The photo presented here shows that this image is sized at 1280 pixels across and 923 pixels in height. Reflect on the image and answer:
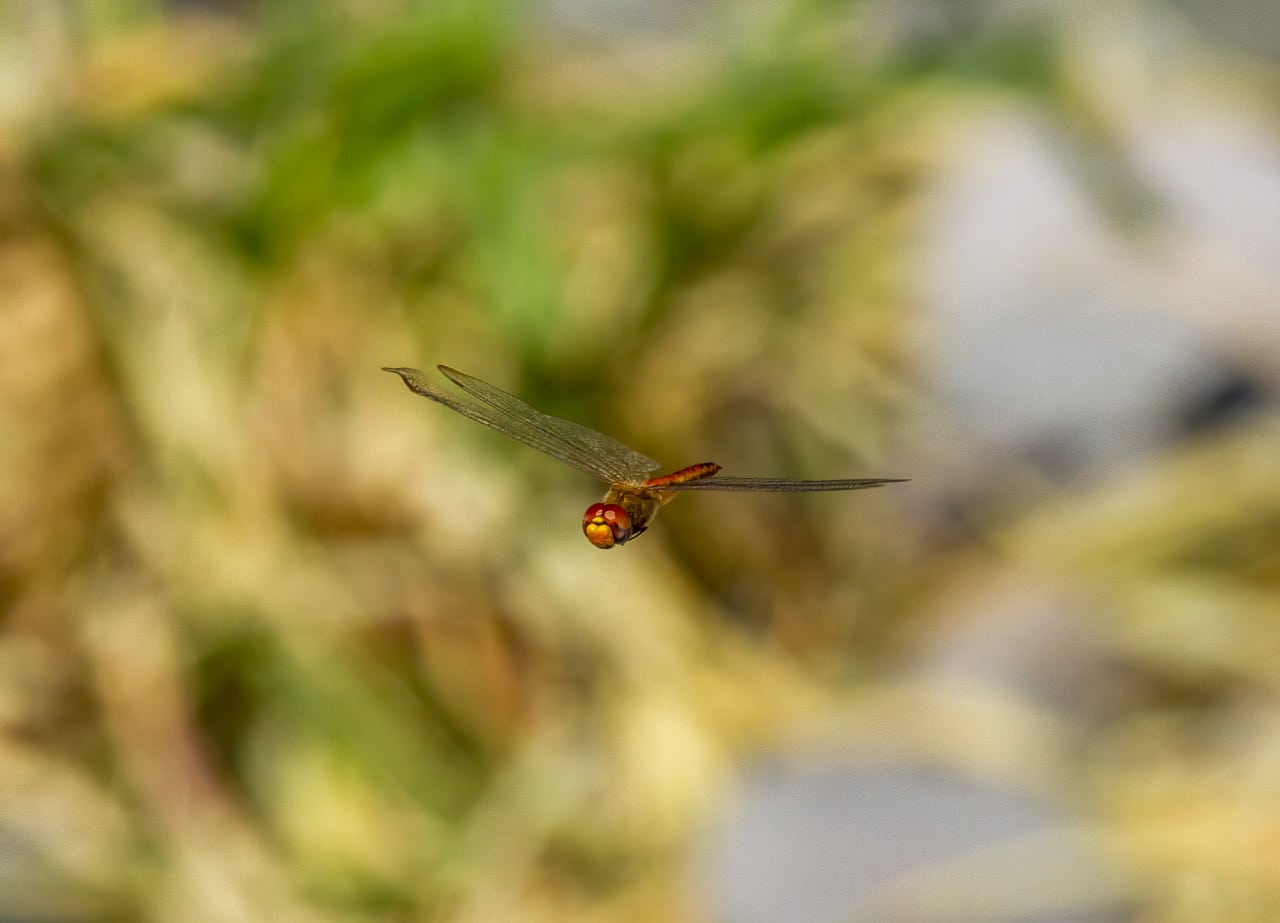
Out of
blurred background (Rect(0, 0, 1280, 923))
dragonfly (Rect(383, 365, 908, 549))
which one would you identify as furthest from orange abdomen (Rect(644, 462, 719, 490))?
blurred background (Rect(0, 0, 1280, 923))

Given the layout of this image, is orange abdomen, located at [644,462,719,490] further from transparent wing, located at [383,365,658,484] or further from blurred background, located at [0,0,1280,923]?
blurred background, located at [0,0,1280,923]

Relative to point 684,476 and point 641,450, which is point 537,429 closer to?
point 684,476

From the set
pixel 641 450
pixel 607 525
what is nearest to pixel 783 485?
pixel 607 525

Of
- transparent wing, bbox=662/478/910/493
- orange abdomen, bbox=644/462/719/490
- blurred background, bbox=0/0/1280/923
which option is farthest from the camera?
blurred background, bbox=0/0/1280/923

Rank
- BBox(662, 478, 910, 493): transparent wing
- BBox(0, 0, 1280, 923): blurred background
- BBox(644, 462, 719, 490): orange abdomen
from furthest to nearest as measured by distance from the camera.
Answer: BBox(0, 0, 1280, 923): blurred background
BBox(644, 462, 719, 490): orange abdomen
BBox(662, 478, 910, 493): transparent wing

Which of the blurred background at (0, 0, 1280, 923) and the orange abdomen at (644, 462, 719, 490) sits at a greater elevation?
the blurred background at (0, 0, 1280, 923)

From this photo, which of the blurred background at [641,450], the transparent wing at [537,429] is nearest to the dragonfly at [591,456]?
the transparent wing at [537,429]

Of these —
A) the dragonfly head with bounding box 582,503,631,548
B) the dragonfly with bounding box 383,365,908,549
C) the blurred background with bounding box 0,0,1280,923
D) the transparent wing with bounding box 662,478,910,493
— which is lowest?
the transparent wing with bounding box 662,478,910,493
